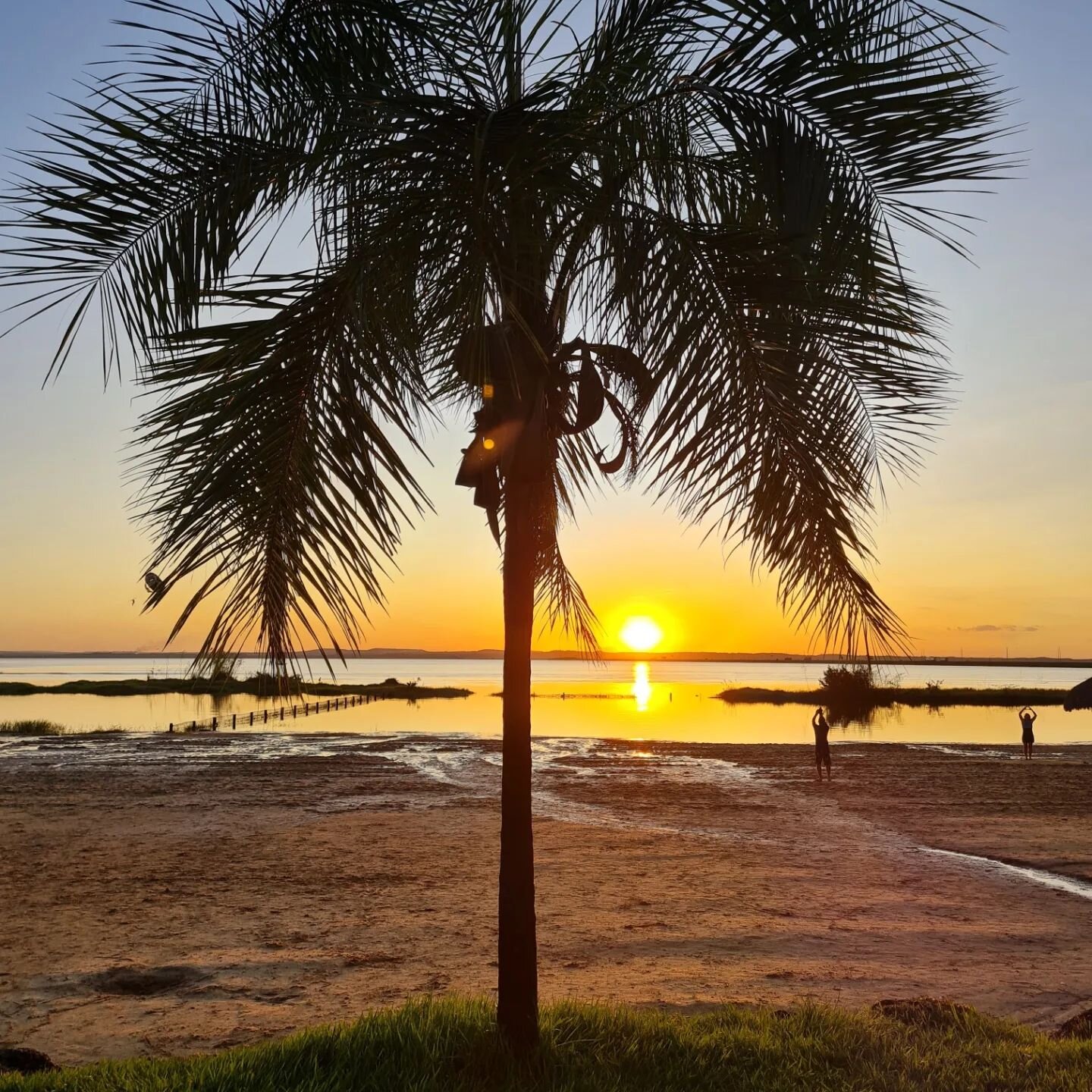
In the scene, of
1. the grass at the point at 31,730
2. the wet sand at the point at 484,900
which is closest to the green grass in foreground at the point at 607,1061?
the wet sand at the point at 484,900

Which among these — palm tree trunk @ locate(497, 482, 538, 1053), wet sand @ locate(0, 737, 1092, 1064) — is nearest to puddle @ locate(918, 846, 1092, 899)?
wet sand @ locate(0, 737, 1092, 1064)

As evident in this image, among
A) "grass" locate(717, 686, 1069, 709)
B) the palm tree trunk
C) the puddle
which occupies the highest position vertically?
the palm tree trunk

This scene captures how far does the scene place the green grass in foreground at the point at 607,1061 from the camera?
16.2 ft

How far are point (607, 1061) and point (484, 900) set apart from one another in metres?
5.59

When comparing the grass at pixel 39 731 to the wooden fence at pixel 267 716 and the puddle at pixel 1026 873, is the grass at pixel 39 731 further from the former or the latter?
the puddle at pixel 1026 873

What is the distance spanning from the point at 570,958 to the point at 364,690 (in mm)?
74658

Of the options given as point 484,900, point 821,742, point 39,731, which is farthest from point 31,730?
point 484,900

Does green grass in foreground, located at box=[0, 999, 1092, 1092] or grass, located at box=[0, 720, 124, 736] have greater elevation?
green grass in foreground, located at box=[0, 999, 1092, 1092]

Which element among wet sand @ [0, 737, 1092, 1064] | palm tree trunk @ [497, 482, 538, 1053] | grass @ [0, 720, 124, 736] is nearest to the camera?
palm tree trunk @ [497, 482, 538, 1053]

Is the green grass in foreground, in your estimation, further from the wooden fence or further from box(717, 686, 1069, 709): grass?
box(717, 686, 1069, 709): grass

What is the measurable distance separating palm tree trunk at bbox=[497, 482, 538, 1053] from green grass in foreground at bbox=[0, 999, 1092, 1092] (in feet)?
Result: 0.73

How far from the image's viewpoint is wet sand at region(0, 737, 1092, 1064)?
A: 24.1ft

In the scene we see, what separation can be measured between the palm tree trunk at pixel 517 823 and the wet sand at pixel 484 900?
7.26 ft

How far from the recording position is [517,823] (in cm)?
516
